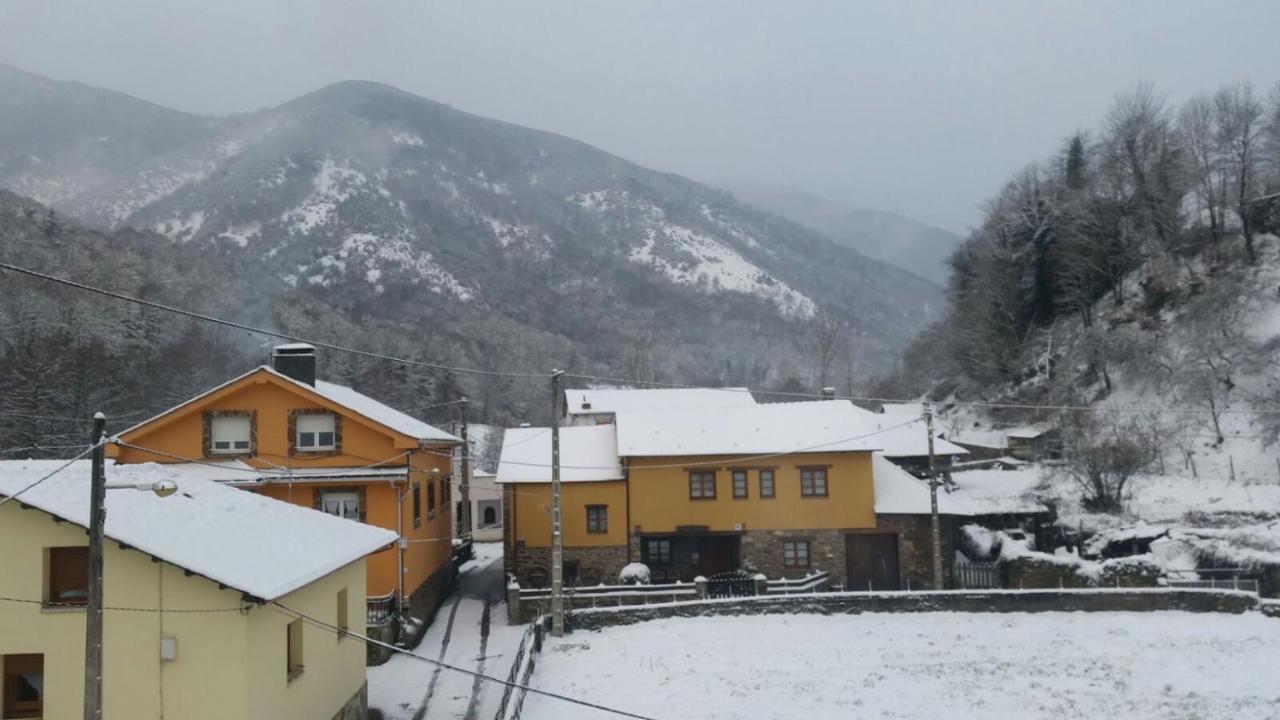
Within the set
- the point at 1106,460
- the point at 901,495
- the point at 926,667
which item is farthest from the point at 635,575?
the point at 1106,460

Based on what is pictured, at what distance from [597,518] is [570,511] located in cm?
110

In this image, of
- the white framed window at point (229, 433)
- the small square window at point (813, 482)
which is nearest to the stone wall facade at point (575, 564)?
the small square window at point (813, 482)

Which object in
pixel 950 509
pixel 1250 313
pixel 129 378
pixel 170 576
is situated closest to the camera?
pixel 170 576

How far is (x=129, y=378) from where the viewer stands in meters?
53.9

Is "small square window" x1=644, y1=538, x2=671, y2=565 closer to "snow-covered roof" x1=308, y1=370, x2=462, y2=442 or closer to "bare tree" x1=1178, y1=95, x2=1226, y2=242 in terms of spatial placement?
"snow-covered roof" x1=308, y1=370, x2=462, y2=442

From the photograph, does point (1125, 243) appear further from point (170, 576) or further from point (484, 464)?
point (170, 576)

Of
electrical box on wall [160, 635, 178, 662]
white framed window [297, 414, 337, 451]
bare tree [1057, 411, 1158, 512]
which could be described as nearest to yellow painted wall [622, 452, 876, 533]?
bare tree [1057, 411, 1158, 512]

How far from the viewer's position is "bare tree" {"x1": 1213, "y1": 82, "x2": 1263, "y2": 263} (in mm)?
52344

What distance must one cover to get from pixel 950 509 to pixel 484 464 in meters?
42.6

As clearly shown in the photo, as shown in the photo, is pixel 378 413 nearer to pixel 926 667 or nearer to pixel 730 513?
pixel 730 513

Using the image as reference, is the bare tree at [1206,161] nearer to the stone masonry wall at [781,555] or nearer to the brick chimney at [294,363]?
the stone masonry wall at [781,555]

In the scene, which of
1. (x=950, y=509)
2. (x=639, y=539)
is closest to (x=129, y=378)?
(x=639, y=539)

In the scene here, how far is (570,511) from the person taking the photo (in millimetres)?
34562

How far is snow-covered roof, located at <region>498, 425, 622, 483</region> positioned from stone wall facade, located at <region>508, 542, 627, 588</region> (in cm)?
269
